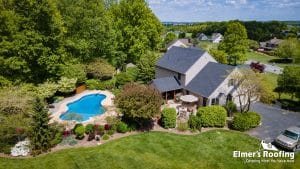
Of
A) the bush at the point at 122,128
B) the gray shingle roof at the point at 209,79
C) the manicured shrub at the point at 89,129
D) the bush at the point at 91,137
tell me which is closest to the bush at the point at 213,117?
the gray shingle roof at the point at 209,79

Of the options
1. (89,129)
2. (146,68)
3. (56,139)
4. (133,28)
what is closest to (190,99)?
(146,68)

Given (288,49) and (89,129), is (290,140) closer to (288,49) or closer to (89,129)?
(89,129)

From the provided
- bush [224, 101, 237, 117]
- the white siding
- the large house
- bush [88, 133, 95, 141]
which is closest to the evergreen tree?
bush [88, 133, 95, 141]

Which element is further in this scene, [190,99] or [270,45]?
[270,45]

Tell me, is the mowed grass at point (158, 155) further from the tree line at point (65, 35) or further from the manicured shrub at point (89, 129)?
the tree line at point (65, 35)

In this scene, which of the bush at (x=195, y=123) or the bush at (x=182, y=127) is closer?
the bush at (x=182, y=127)

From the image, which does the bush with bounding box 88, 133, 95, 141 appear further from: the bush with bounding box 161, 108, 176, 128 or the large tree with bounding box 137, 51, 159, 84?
the large tree with bounding box 137, 51, 159, 84
